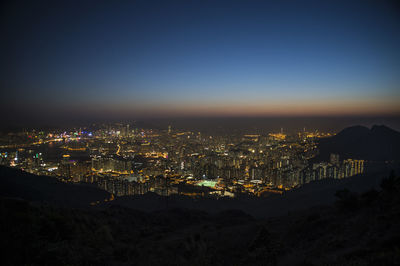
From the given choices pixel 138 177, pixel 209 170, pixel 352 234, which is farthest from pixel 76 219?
pixel 209 170

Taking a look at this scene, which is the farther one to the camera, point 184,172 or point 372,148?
point 372,148

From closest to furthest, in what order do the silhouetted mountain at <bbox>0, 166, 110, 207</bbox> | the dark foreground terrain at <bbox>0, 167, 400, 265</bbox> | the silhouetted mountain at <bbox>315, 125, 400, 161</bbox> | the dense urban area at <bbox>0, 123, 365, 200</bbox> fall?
the dark foreground terrain at <bbox>0, 167, 400, 265</bbox> → the silhouetted mountain at <bbox>0, 166, 110, 207</bbox> → the dense urban area at <bbox>0, 123, 365, 200</bbox> → the silhouetted mountain at <bbox>315, 125, 400, 161</bbox>

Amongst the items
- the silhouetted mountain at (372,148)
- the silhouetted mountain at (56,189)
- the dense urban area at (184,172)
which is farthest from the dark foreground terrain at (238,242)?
the silhouetted mountain at (372,148)

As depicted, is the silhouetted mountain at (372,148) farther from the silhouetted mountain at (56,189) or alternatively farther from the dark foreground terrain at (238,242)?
the silhouetted mountain at (56,189)

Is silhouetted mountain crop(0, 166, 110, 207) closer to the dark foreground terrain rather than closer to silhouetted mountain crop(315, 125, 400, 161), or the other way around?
the dark foreground terrain

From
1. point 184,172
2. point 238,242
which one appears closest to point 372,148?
point 184,172

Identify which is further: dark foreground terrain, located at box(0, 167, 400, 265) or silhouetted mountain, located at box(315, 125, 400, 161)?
silhouetted mountain, located at box(315, 125, 400, 161)

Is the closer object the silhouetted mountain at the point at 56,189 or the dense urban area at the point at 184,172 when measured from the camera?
the silhouetted mountain at the point at 56,189

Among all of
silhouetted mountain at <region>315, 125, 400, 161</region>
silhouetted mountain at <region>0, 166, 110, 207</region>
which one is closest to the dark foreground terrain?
silhouetted mountain at <region>0, 166, 110, 207</region>

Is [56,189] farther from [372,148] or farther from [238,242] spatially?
[372,148]

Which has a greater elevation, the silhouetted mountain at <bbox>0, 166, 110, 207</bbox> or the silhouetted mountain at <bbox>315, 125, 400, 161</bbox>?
the silhouetted mountain at <bbox>315, 125, 400, 161</bbox>

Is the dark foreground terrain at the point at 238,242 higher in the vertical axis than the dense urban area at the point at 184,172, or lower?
higher
